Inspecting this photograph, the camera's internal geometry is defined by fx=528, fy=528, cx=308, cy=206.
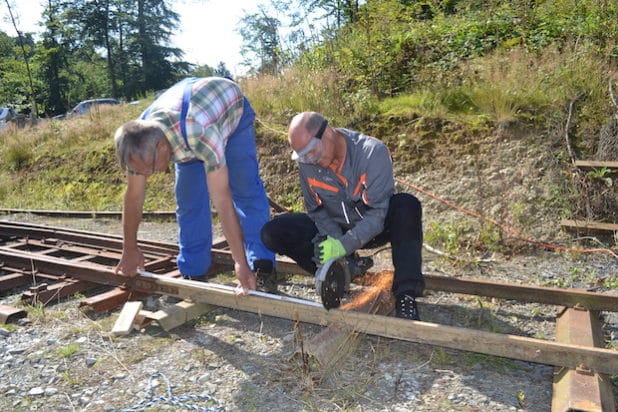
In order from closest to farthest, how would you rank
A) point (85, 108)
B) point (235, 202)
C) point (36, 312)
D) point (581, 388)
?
point (581, 388) < point (36, 312) < point (235, 202) < point (85, 108)

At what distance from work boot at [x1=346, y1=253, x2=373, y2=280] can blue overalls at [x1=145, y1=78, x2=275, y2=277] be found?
64 cm

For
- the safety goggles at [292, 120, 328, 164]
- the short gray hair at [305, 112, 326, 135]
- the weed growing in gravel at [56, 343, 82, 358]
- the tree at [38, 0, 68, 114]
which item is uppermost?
the tree at [38, 0, 68, 114]

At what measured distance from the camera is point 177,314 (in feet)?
11.9

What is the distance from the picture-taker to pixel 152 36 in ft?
139

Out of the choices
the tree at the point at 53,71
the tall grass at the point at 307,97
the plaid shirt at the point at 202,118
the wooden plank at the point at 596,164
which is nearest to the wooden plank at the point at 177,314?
the plaid shirt at the point at 202,118

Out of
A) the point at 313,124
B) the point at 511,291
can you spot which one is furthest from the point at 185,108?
the point at 511,291

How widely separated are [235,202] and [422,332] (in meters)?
1.84

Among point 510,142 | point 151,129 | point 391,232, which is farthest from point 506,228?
point 151,129

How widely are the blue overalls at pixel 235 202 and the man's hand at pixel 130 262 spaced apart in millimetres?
460

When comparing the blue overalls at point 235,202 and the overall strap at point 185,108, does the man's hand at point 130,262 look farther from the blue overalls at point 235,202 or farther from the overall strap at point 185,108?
the overall strap at point 185,108

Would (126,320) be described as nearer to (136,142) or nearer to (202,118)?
(136,142)

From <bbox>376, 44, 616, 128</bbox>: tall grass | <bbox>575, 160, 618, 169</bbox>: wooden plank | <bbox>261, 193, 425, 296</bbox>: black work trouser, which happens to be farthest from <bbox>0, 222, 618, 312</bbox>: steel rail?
<bbox>376, 44, 616, 128</bbox>: tall grass

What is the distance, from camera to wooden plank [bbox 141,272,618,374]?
248cm

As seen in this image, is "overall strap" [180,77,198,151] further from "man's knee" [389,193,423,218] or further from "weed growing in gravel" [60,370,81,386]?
"weed growing in gravel" [60,370,81,386]
